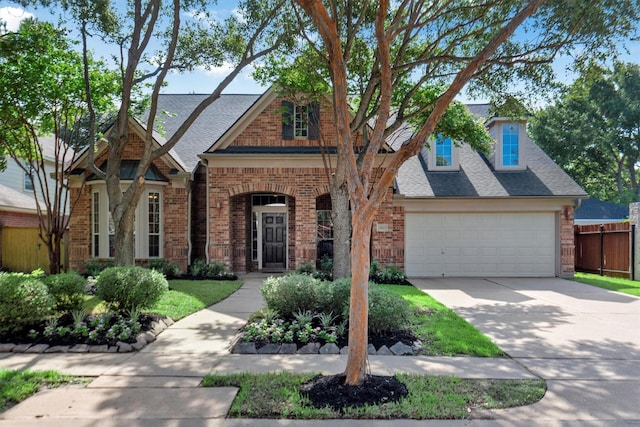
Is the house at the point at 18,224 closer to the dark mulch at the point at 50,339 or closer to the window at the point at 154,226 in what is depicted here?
the window at the point at 154,226

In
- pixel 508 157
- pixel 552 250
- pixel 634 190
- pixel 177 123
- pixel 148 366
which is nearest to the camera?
pixel 148 366

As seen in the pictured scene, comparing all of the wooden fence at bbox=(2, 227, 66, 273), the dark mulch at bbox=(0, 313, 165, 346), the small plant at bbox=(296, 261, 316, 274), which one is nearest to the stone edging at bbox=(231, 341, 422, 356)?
the dark mulch at bbox=(0, 313, 165, 346)

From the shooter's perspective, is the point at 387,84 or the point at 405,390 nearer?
the point at 405,390

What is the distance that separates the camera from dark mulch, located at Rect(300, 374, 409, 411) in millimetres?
3951

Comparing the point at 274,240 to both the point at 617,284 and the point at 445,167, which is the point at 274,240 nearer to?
the point at 445,167

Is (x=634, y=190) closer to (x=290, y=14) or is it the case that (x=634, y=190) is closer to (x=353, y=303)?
(x=290, y=14)

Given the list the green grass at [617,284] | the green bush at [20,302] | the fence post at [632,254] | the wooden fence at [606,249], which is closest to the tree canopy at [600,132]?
the wooden fence at [606,249]

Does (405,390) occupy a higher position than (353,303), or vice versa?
(353,303)

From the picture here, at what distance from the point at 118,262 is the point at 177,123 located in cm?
854

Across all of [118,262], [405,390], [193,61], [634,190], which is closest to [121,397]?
[405,390]

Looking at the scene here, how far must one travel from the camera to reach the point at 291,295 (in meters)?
6.70

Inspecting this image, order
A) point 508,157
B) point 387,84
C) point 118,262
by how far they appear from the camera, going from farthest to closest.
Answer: point 508,157 < point 118,262 < point 387,84

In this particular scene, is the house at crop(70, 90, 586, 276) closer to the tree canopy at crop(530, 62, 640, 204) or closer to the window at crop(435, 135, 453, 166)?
the window at crop(435, 135, 453, 166)

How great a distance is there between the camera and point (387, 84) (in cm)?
457
